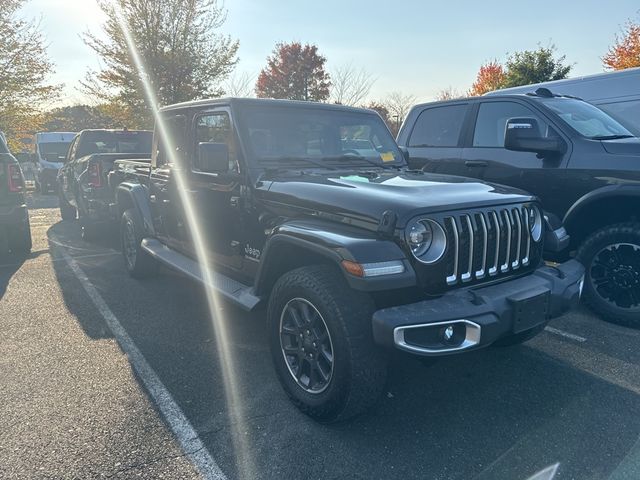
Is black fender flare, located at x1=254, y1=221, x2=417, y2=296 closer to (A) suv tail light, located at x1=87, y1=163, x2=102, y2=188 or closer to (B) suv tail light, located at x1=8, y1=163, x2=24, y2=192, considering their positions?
(B) suv tail light, located at x1=8, y1=163, x2=24, y2=192

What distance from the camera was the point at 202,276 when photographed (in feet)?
13.0

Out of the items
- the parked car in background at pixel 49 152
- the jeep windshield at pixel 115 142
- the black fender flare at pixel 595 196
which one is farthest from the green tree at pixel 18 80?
the black fender flare at pixel 595 196

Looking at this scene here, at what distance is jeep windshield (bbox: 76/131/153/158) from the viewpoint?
9617 millimetres

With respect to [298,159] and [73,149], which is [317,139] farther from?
[73,149]

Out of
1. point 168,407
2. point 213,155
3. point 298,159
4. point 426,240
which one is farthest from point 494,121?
point 168,407

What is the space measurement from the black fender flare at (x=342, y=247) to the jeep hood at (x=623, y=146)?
2.79 metres

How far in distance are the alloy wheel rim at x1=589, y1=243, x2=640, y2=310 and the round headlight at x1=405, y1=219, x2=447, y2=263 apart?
2.45 meters

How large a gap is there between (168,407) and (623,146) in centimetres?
418

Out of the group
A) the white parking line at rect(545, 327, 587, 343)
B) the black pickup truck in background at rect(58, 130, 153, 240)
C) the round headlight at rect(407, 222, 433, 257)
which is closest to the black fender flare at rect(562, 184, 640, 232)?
the white parking line at rect(545, 327, 587, 343)

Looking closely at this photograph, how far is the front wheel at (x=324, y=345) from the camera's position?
8.13ft

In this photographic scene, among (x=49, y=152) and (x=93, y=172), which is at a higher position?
(x=49, y=152)

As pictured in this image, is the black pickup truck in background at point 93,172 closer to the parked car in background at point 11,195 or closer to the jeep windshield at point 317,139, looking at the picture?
the parked car in background at point 11,195

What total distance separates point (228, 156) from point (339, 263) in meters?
1.48

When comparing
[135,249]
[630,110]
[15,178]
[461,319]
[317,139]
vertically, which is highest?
[630,110]
